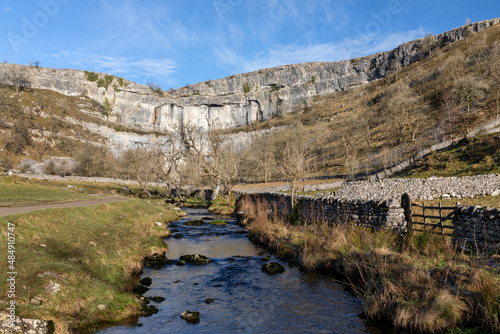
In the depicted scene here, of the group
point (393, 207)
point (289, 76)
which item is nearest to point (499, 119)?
point (393, 207)

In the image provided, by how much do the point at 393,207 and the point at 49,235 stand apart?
15556mm

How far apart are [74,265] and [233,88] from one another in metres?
198

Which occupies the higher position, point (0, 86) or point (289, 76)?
point (289, 76)

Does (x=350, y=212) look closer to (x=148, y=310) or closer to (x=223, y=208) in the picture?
(x=148, y=310)

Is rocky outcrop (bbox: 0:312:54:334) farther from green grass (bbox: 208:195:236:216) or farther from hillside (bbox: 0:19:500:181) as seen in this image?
green grass (bbox: 208:195:236:216)

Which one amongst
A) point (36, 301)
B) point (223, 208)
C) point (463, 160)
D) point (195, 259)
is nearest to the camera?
point (36, 301)

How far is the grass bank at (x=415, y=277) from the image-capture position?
632 cm

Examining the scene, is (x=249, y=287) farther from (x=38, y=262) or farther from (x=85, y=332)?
(x=38, y=262)

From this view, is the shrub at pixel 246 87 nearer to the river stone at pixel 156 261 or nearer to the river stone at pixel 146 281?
the river stone at pixel 156 261

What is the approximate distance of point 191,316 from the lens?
816 cm

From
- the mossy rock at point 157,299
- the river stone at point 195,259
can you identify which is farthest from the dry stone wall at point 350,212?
the mossy rock at point 157,299

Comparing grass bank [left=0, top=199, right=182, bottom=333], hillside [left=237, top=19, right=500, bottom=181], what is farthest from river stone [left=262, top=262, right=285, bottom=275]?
hillside [left=237, top=19, right=500, bottom=181]

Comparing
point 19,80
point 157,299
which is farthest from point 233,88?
point 157,299

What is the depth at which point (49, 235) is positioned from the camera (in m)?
11.3
